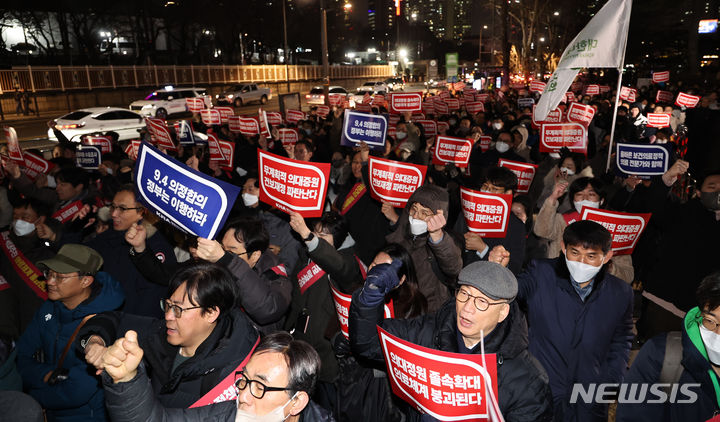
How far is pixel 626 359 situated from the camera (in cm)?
320

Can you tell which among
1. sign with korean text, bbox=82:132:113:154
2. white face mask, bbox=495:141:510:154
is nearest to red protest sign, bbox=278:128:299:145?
sign with korean text, bbox=82:132:113:154

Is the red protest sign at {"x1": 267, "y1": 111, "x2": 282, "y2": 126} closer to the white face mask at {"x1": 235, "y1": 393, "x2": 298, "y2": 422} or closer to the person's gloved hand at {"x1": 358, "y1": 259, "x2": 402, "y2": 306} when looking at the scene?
the person's gloved hand at {"x1": 358, "y1": 259, "x2": 402, "y2": 306}

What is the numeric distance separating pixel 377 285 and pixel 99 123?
21.8 m

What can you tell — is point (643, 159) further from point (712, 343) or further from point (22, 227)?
point (22, 227)

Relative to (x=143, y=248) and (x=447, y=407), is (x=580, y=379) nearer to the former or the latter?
(x=447, y=407)

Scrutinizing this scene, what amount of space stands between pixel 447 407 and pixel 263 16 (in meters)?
58.6

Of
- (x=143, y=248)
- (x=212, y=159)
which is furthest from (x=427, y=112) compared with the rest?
(x=143, y=248)

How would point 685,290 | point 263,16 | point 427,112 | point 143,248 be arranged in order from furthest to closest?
1. point 263,16
2. point 427,112
3. point 685,290
4. point 143,248

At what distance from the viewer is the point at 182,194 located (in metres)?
3.31

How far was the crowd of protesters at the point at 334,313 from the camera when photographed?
2.36 meters

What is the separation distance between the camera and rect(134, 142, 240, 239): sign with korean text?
317cm

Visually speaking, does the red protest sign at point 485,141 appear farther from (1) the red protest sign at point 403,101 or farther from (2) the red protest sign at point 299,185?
(2) the red protest sign at point 299,185

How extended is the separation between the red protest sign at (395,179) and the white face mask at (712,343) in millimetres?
3202

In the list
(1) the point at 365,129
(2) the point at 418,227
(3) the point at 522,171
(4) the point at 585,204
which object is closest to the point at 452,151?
(3) the point at 522,171
